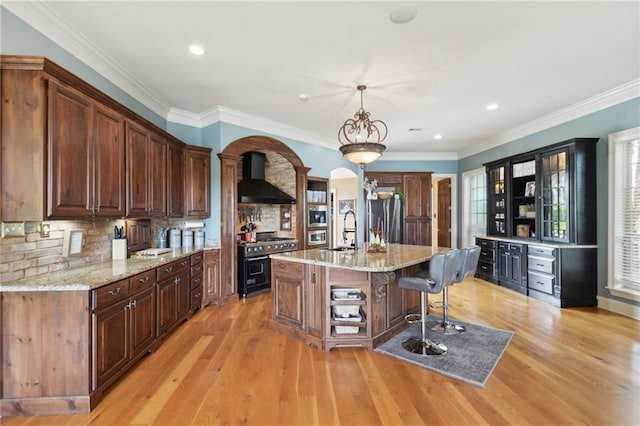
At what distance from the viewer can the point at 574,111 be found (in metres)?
4.48

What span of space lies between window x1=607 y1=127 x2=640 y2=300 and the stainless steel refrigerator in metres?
3.93

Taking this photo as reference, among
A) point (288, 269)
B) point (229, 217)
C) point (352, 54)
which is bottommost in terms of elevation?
point (288, 269)

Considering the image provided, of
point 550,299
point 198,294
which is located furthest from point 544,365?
point 198,294

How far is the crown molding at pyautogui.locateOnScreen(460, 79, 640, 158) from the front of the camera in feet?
12.3

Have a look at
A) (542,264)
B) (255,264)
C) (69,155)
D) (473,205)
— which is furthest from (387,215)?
(69,155)

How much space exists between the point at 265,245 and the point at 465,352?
3307 millimetres

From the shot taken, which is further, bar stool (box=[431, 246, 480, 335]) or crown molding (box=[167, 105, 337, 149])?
crown molding (box=[167, 105, 337, 149])

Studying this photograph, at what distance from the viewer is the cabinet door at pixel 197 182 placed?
14.0ft

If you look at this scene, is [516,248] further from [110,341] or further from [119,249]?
[119,249]

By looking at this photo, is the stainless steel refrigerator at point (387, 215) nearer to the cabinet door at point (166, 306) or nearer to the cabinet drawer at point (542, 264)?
the cabinet drawer at point (542, 264)

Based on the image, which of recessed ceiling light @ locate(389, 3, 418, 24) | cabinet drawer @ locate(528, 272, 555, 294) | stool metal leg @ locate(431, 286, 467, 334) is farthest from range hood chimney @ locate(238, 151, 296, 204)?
cabinet drawer @ locate(528, 272, 555, 294)

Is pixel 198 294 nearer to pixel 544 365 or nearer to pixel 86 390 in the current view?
pixel 86 390

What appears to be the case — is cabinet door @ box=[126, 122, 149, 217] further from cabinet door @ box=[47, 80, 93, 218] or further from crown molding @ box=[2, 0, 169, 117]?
crown molding @ box=[2, 0, 169, 117]

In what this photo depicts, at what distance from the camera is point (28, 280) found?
2135mm
